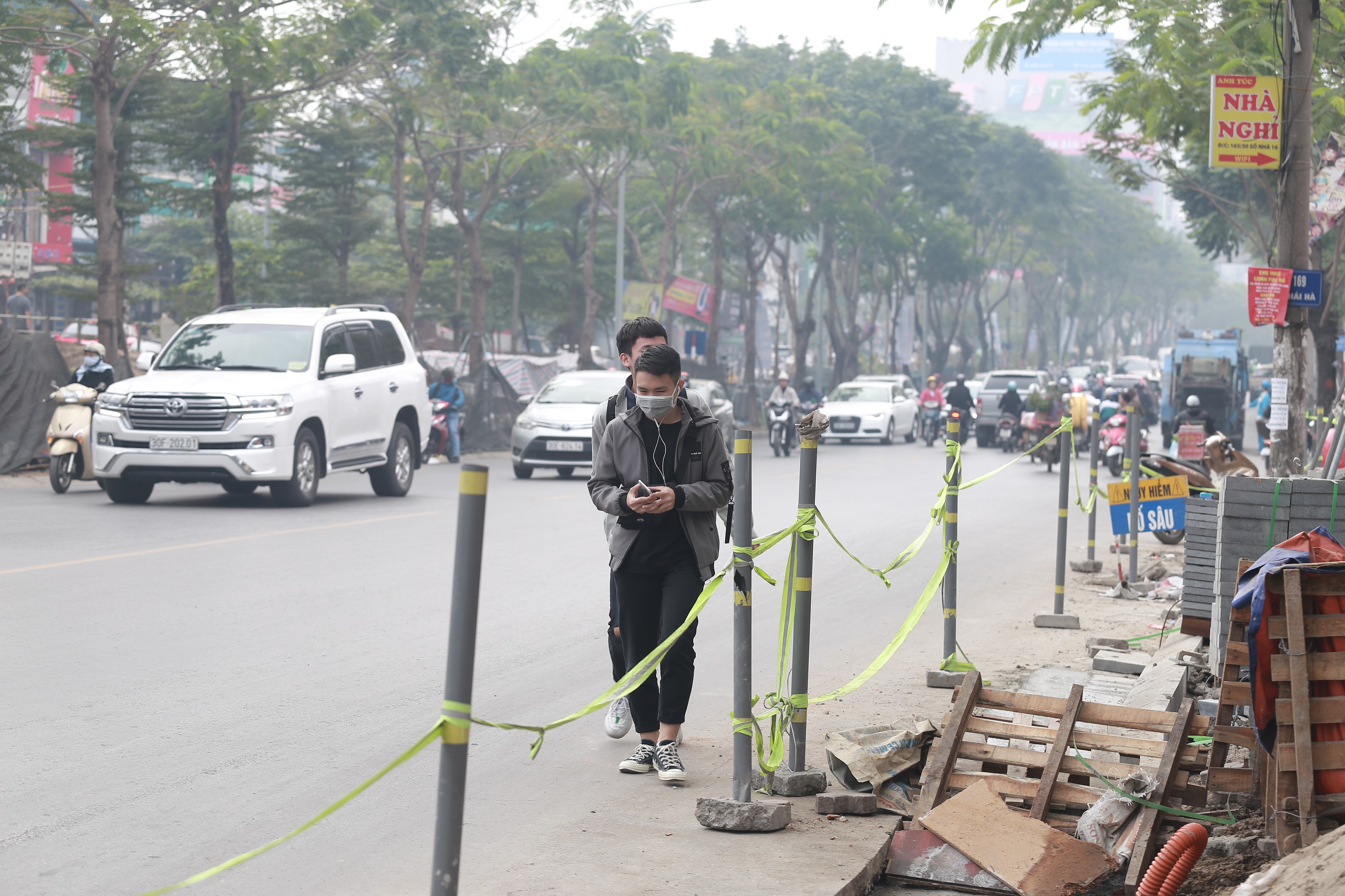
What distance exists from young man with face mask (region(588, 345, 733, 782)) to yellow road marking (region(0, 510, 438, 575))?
19.7ft

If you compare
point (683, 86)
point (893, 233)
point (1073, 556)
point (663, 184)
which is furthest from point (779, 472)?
point (893, 233)

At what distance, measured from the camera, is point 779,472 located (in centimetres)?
2377

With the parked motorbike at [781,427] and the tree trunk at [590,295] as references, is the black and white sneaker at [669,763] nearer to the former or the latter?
the parked motorbike at [781,427]

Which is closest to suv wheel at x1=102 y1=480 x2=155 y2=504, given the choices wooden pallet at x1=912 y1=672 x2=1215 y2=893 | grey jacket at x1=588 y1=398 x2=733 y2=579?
grey jacket at x1=588 y1=398 x2=733 y2=579

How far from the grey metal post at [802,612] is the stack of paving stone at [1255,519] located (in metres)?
2.11

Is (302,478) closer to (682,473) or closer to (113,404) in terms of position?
(113,404)

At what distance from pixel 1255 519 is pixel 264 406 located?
1031 centimetres

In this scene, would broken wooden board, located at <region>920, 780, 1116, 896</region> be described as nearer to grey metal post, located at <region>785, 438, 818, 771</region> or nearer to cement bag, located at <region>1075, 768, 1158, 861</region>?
cement bag, located at <region>1075, 768, 1158, 861</region>

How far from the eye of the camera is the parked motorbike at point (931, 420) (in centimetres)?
3503

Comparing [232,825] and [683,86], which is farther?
[683,86]

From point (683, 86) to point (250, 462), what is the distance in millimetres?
21061

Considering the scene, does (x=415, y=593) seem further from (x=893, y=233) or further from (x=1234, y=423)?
(x=893, y=233)

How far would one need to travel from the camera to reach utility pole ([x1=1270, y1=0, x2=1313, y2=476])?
1003 cm

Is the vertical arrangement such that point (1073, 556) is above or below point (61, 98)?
below
